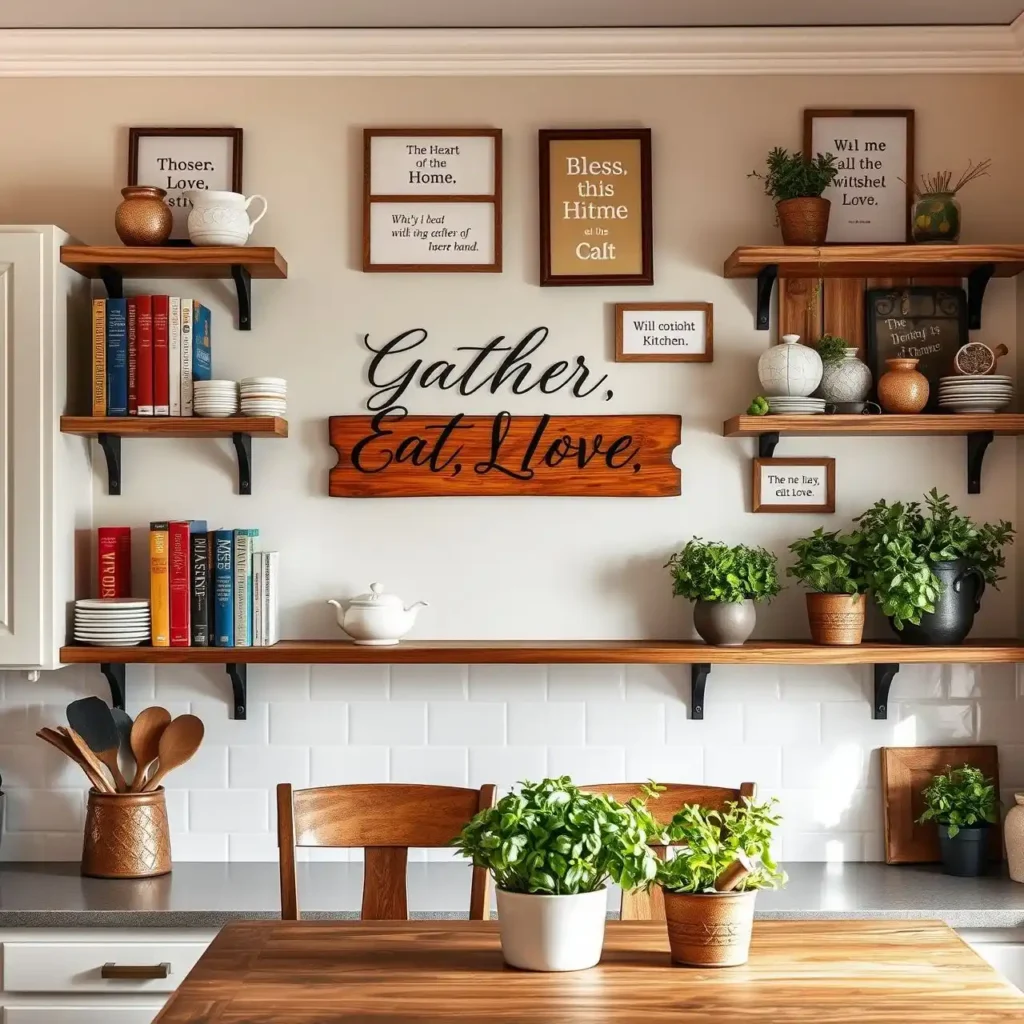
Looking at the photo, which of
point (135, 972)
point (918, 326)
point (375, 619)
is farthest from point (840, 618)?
point (135, 972)

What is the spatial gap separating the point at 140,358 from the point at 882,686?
1.84m

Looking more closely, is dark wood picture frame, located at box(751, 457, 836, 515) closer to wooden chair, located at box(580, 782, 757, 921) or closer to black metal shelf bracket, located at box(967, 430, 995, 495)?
black metal shelf bracket, located at box(967, 430, 995, 495)

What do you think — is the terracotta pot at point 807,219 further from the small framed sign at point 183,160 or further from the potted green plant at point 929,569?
the small framed sign at point 183,160

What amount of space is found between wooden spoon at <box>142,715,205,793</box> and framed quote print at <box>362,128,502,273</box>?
1134 millimetres

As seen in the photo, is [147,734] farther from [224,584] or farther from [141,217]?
[141,217]

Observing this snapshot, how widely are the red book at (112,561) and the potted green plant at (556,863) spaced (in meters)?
1.43

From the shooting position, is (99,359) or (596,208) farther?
(596,208)

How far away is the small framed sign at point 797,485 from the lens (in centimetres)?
287

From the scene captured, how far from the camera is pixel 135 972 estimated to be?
2.44 metres

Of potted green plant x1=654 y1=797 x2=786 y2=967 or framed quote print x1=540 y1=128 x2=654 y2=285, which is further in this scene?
framed quote print x1=540 y1=128 x2=654 y2=285

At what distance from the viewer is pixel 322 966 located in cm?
171

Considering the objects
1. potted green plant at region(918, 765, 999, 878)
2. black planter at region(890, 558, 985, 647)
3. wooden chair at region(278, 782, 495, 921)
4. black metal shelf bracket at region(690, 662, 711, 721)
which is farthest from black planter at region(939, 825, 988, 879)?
wooden chair at region(278, 782, 495, 921)

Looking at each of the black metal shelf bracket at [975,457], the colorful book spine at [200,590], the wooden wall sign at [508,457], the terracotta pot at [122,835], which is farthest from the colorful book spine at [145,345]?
the black metal shelf bracket at [975,457]

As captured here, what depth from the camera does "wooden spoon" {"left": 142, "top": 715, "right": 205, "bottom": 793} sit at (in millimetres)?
2740
